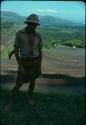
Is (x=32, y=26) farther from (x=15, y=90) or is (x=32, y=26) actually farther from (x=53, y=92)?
(x=53, y=92)

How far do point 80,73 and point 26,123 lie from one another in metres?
1.40

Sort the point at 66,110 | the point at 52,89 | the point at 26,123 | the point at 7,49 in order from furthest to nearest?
the point at 52,89 → the point at 7,49 → the point at 66,110 → the point at 26,123

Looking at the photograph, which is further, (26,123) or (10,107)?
(10,107)

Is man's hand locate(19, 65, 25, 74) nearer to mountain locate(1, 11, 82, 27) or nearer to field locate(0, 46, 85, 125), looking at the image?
field locate(0, 46, 85, 125)

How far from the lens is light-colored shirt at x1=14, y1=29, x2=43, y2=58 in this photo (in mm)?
6094

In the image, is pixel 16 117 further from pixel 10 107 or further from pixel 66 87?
pixel 66 87

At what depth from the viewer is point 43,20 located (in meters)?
5.88

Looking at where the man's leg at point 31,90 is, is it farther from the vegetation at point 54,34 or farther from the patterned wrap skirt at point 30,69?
the vegetation at point 54,34

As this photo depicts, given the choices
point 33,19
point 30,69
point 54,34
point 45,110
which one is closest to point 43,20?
point 33,19

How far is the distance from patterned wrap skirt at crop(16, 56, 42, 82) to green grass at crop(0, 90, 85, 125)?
0.36 m

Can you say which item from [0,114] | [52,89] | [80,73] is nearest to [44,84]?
[52,89]

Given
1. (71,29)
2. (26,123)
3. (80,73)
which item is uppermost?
(71,29)

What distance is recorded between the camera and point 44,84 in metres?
7.11

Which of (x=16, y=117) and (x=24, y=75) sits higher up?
(x=24, y=75)
